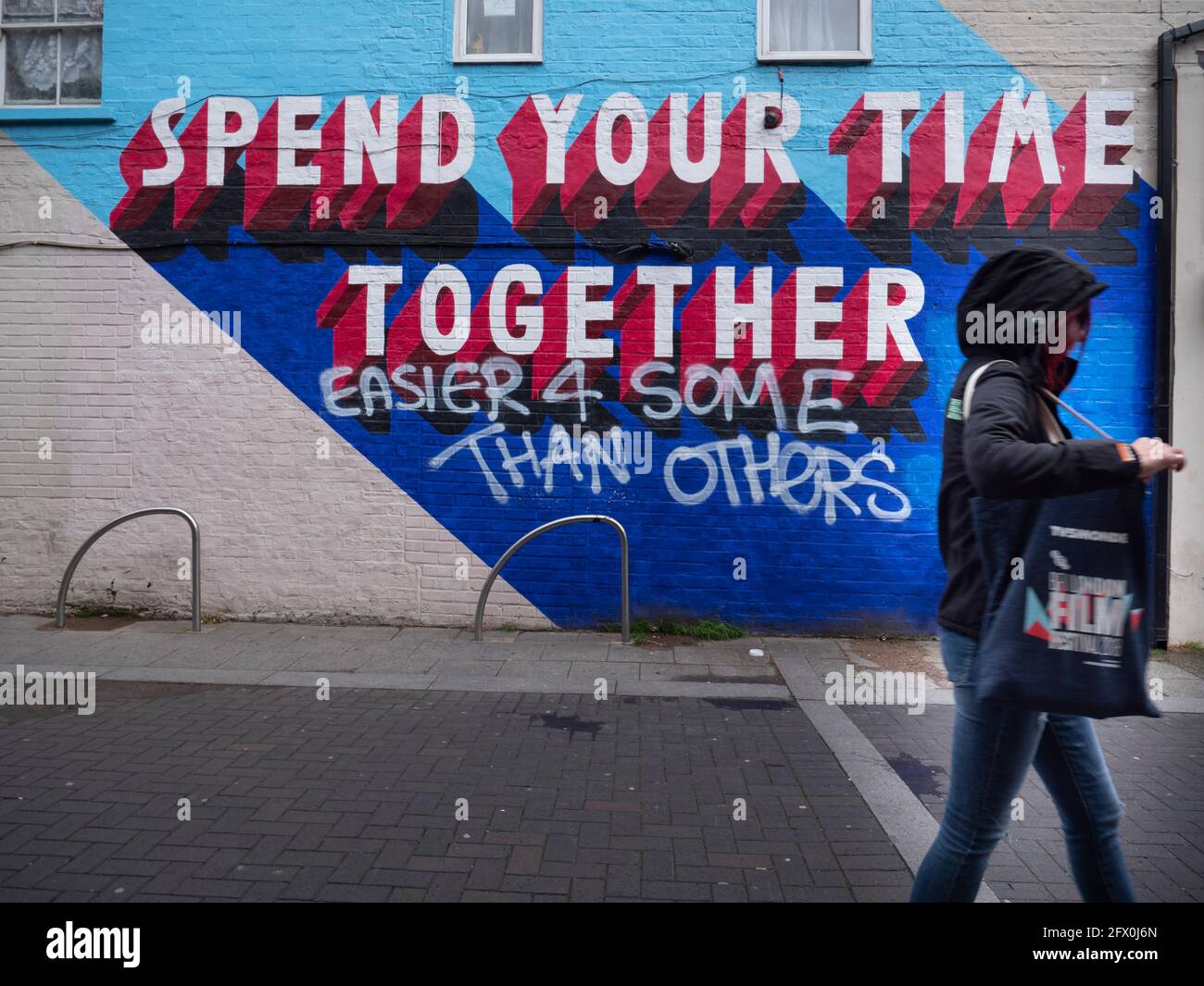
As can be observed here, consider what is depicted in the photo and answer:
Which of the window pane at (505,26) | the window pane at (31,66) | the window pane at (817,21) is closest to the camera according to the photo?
the window pane at (817,21)

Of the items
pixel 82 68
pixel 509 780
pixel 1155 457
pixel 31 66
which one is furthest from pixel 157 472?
pixel 1155 457

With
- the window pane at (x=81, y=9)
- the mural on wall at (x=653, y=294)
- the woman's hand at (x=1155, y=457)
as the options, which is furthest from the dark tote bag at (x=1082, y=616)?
the window pane at (x=81, y=9)

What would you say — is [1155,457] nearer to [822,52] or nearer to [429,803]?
[429,803]

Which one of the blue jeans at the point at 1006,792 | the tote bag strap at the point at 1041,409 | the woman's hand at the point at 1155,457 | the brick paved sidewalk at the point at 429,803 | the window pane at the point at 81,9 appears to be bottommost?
the brick paved sidewalk at the point at 429,803

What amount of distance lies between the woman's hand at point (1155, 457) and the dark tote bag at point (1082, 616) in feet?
0.14

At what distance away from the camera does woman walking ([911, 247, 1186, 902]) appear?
2459 mm

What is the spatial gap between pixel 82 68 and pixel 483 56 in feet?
12.5

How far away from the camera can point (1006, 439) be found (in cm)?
238

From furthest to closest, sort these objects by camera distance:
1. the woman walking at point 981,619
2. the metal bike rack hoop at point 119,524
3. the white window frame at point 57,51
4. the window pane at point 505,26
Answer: the white window frame at point 57,51, the window pane at point 505,26, the metal bike rack hoop at point 119,524, the woman walking at point 981,619

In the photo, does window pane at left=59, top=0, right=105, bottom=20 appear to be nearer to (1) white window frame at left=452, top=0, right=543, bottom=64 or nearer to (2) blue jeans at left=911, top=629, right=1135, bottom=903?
(1) white window frame at left=452, top=0, right=543, bottom=64

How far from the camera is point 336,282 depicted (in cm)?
806

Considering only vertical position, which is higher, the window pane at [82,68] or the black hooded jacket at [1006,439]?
the window pane at [82,68]

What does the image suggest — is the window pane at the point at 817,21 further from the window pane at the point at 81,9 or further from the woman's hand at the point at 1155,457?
the woman's hand at the point at 1155,457

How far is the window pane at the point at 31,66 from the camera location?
8.47 metres
